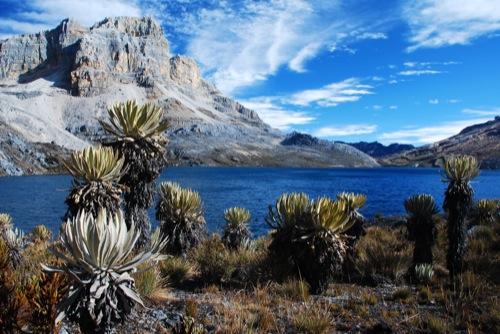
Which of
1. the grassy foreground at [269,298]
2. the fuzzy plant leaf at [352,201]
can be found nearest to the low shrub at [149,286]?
the grassy foreground at [269,298]

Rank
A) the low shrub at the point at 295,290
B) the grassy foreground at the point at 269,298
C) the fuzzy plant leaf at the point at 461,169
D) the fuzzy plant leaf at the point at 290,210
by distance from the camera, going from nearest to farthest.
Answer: the grassy foreground at the point at 269,298 → the low shrub at the point at 295,290 → the fuzzy plant leaf at the point at 290,210 → the fuzzy plant leaf at the point at 461,169

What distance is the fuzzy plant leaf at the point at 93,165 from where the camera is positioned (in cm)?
821

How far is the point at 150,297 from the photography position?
827 cm

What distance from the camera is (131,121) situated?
9.73 m

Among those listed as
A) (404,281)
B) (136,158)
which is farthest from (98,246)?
(404,281)

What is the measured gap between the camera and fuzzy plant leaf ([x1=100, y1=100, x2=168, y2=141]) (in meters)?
9.70

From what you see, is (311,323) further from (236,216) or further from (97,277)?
(236,216)

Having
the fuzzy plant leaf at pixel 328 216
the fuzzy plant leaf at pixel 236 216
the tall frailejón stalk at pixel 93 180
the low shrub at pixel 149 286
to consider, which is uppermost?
the tall frailejón stalk at pixel 93 180

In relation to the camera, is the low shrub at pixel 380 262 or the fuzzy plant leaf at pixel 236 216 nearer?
the low shrub at pixel 380 262

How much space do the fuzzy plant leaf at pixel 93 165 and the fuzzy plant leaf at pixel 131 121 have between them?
1.28 m

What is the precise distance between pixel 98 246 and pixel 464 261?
10845 mm

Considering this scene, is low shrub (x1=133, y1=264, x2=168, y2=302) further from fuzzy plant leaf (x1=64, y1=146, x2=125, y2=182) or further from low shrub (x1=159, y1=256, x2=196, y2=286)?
fuzzy plant leaf (x1=64, y1=146, x2=125, y2=182)

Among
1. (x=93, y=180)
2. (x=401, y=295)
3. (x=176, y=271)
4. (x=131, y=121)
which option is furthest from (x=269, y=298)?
(x=131, y=121)

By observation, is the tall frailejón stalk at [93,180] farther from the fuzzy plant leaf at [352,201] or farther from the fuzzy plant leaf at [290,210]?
the fuzzy plant leaf at [352,201]
